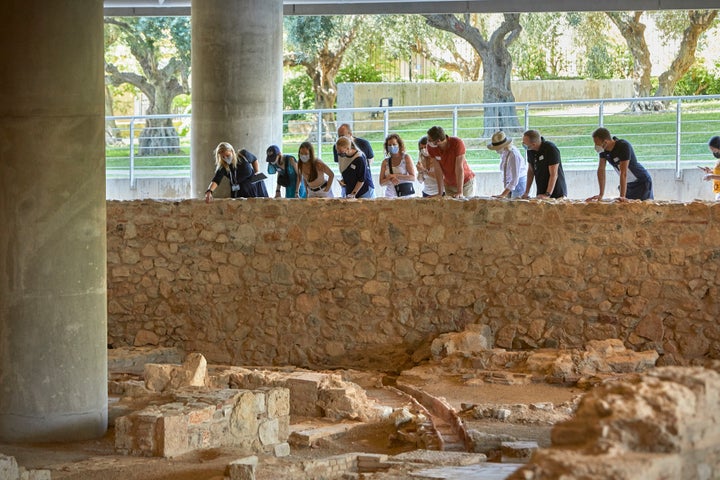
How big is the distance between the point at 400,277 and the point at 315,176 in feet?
5.23

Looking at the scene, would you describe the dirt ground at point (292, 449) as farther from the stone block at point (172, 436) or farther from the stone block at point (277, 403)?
the stone block at point (277, 403)

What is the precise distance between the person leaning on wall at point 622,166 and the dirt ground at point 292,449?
2348mm

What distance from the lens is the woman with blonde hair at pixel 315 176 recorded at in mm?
13406

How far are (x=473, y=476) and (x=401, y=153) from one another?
6534 millimetres

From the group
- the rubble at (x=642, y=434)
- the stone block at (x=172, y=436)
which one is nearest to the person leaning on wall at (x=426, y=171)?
the stone block at (x=172, y=436)

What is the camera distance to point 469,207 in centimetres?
1242

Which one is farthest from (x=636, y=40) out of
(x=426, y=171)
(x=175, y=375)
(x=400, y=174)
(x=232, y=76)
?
(x=175, y=375)

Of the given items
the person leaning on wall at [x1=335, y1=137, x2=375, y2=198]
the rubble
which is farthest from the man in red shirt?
the rubble

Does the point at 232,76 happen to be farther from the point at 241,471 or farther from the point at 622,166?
the point at 241,471

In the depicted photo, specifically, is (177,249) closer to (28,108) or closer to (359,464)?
(28,108)

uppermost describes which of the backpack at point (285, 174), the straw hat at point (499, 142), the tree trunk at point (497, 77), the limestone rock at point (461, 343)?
the tree trunk at point (497, 77)

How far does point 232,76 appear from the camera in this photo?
15461mm

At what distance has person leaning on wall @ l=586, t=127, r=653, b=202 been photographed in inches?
471

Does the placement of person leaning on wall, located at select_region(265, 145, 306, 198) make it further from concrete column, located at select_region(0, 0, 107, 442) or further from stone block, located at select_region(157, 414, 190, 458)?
stone block, located at select_region(157, 414, 190, 458)
